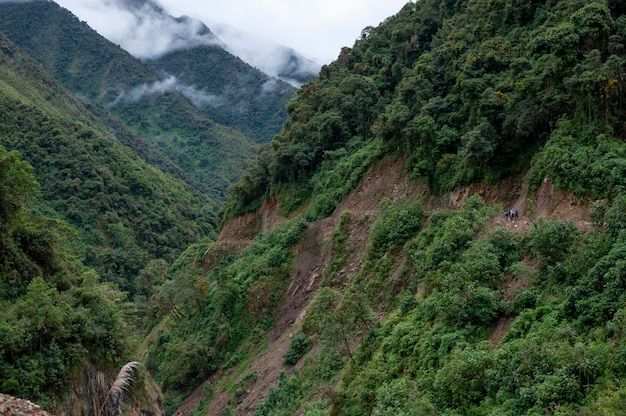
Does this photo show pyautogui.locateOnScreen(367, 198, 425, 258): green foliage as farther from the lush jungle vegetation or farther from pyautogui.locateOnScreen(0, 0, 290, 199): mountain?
pyautogui.locateOnScreen(0, 0, 290, 199): mountain

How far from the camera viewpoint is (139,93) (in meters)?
144

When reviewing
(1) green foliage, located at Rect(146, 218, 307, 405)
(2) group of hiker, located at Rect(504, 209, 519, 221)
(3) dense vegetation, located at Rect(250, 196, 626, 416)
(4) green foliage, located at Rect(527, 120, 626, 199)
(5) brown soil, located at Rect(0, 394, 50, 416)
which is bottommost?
(1) green foliage, located at Rect(146, 218, 307, 405)

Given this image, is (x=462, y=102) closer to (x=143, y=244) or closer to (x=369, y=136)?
A: (x=369, y=136)

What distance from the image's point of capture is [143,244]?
63.5m

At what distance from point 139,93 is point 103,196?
8944 cm

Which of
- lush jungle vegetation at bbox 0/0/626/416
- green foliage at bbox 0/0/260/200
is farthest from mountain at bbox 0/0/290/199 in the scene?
lush jungle vegetation at bbox 0/0/626/416

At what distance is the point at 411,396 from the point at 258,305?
18.0 metres

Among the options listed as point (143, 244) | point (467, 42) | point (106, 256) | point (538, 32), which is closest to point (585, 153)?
point (538, 32)

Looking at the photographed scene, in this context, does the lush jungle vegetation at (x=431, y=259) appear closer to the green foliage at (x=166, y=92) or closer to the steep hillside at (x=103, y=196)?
the steep hillside at (x=103, y=196)

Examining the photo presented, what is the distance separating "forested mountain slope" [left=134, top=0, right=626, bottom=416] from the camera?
39.3 feet

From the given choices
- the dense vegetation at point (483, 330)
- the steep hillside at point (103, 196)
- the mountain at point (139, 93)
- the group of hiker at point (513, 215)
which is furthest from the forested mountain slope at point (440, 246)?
the mountain at point (139, 93)

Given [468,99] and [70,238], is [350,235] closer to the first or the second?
[468,99]

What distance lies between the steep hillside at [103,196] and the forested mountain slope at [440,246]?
23800 mm

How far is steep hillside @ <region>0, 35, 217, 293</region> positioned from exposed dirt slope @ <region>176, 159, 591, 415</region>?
1251 inches
